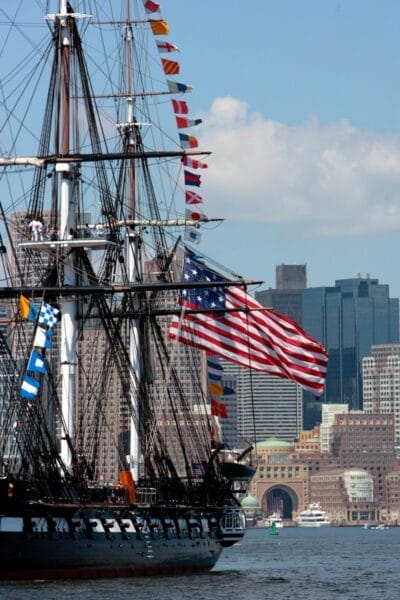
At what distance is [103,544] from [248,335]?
49.1 feet

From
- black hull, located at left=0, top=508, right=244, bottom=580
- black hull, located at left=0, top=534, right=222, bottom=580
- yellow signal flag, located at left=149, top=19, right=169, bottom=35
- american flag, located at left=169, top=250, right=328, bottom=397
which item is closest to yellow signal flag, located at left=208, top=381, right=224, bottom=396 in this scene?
american flag, located at left=169, top=250, right=328, bottom=397

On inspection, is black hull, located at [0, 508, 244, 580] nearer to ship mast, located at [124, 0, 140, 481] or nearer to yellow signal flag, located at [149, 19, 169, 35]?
ship mast, located at [124, 0, 140, 481]

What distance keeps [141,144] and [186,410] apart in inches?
599

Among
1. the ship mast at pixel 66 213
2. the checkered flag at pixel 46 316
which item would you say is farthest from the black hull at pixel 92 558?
the checkered flag at pixel 46 316

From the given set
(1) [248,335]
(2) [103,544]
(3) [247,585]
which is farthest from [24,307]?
(3) [247,585]

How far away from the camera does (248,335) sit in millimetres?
99875

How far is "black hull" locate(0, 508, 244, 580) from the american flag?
833cm

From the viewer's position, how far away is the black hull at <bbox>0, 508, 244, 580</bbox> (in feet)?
278

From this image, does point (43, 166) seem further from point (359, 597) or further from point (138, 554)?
point (359, 597)

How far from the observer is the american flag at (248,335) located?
9825 cm

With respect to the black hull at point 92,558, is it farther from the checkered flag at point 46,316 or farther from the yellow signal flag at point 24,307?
the yellow signal flag at point 24,307

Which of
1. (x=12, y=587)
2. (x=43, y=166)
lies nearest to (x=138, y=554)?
(x=12, y=587)

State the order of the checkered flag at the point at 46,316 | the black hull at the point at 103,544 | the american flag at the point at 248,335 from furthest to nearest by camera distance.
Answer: the american flag at the point at 248,335 < the checkered flag at the point at 46,316 < the black hull at the point at 103,544

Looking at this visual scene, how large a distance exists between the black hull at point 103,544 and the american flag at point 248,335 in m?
8.33
